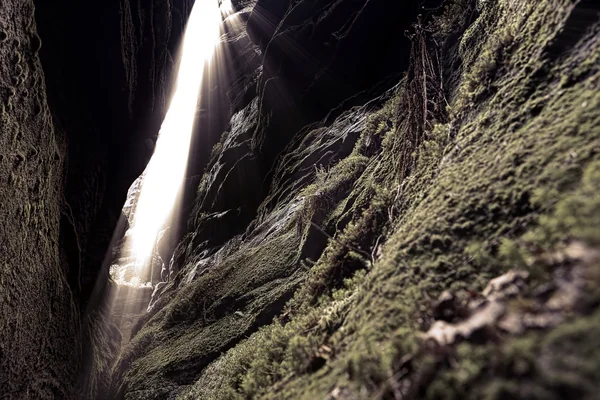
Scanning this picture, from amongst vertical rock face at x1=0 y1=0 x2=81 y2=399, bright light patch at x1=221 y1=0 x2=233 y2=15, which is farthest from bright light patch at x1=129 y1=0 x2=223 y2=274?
vertical rock face at x1=0 y1=0 x2=81 y2=399

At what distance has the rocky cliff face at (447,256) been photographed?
1.99 meters

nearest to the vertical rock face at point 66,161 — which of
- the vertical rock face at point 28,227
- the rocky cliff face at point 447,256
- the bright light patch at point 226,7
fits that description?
the vertical rock face at point 28,227

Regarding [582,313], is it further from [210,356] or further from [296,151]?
[296,151]

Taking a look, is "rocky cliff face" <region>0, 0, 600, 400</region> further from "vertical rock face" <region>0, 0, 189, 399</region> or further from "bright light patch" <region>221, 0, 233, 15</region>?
"bright light patch" <region>221, 0, 233, 15</region>

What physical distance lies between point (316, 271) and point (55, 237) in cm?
1089

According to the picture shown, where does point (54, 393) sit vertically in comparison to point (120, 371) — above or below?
above

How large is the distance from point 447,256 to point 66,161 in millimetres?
15267

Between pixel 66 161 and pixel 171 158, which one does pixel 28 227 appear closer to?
pixel 66 161

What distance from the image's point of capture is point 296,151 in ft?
61.1

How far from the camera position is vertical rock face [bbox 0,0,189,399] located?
8.40 m

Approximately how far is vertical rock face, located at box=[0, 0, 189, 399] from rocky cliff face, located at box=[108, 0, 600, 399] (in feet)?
Result: 11.0

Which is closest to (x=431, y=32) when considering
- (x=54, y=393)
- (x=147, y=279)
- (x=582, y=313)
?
(x=582, y=313)

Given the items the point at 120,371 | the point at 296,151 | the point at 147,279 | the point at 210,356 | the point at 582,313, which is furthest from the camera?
the point at 147,279

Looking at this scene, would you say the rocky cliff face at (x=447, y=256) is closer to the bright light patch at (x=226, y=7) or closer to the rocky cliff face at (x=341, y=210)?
the rocky cliff face at (x=341, y=210)
